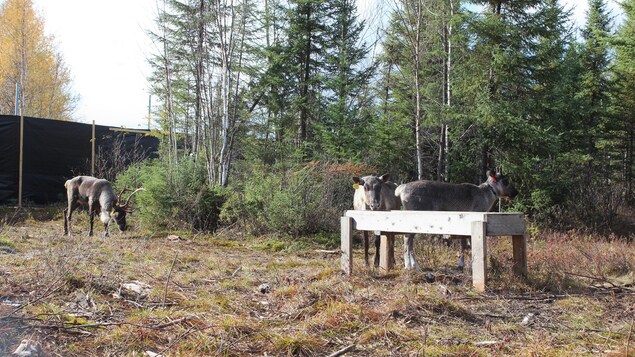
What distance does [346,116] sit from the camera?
1809 cm

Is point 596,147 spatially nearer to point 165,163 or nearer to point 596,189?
point 596,189

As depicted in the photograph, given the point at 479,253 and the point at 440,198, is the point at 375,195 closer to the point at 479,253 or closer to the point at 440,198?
the point at 440,198

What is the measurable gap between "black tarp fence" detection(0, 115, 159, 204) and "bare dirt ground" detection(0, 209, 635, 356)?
11.0 m

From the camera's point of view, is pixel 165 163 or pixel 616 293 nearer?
pixel 616 293

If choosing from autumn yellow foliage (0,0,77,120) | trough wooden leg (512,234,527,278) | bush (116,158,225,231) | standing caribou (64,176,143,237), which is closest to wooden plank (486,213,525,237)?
trough wooden leg (512,234,527,278)

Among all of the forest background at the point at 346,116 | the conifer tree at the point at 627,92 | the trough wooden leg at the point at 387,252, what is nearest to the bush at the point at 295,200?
the forest background at the point at 346,116

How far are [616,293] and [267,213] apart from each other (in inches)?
357

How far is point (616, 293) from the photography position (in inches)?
305

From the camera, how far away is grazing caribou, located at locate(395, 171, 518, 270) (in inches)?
385

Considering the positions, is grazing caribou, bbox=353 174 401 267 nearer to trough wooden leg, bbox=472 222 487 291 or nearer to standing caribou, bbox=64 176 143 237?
trough wooden leg, bbox=472 222 487 291

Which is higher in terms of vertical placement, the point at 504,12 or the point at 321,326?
the point at 504,12

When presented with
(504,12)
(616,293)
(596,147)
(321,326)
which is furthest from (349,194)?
(596,147)

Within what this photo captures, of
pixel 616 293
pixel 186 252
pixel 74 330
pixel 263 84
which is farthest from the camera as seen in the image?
pixel 263 84

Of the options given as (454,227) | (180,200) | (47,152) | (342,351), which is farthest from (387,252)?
(47,152)
